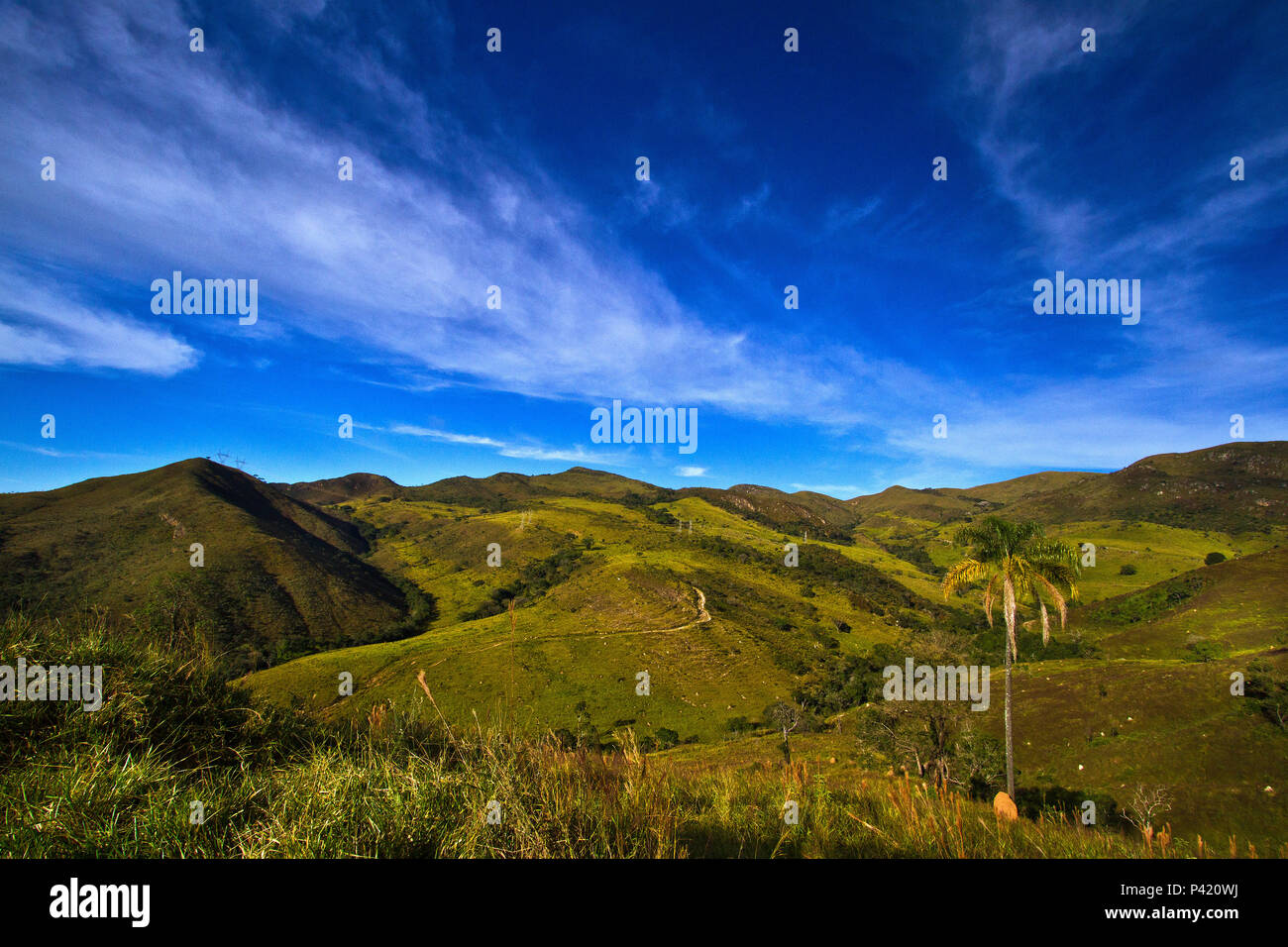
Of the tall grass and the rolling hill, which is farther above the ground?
the tall grass

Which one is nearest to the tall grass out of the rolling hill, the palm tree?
the palm tree

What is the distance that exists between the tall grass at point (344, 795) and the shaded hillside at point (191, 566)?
8069 centimetres

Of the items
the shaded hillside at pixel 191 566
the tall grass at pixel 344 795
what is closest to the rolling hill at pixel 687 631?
the shaded hillside at pixel 191 566

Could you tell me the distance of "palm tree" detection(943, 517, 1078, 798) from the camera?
2214 centimetres

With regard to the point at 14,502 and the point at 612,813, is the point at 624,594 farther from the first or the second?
the point at 14,502

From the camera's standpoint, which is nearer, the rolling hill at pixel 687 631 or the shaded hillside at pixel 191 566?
the rolling hill at pixel 687 631

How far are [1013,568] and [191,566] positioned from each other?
122 meters

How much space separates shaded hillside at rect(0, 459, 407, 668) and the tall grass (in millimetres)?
80689

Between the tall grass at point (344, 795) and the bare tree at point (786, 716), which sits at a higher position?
the tall grass at point (344, 795)

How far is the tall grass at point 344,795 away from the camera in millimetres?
2734

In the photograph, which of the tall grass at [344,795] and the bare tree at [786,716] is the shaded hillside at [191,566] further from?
the tall grass at [344,795]

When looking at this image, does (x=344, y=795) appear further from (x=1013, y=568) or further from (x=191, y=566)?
(x=191, y=566)

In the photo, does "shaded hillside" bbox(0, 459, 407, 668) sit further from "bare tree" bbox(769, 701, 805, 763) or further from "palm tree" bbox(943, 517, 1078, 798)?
"palm tree" bbox(943, 517, 1078, 798)

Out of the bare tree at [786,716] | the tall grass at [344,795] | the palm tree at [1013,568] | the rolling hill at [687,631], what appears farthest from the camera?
the bare tree at [786,716]
